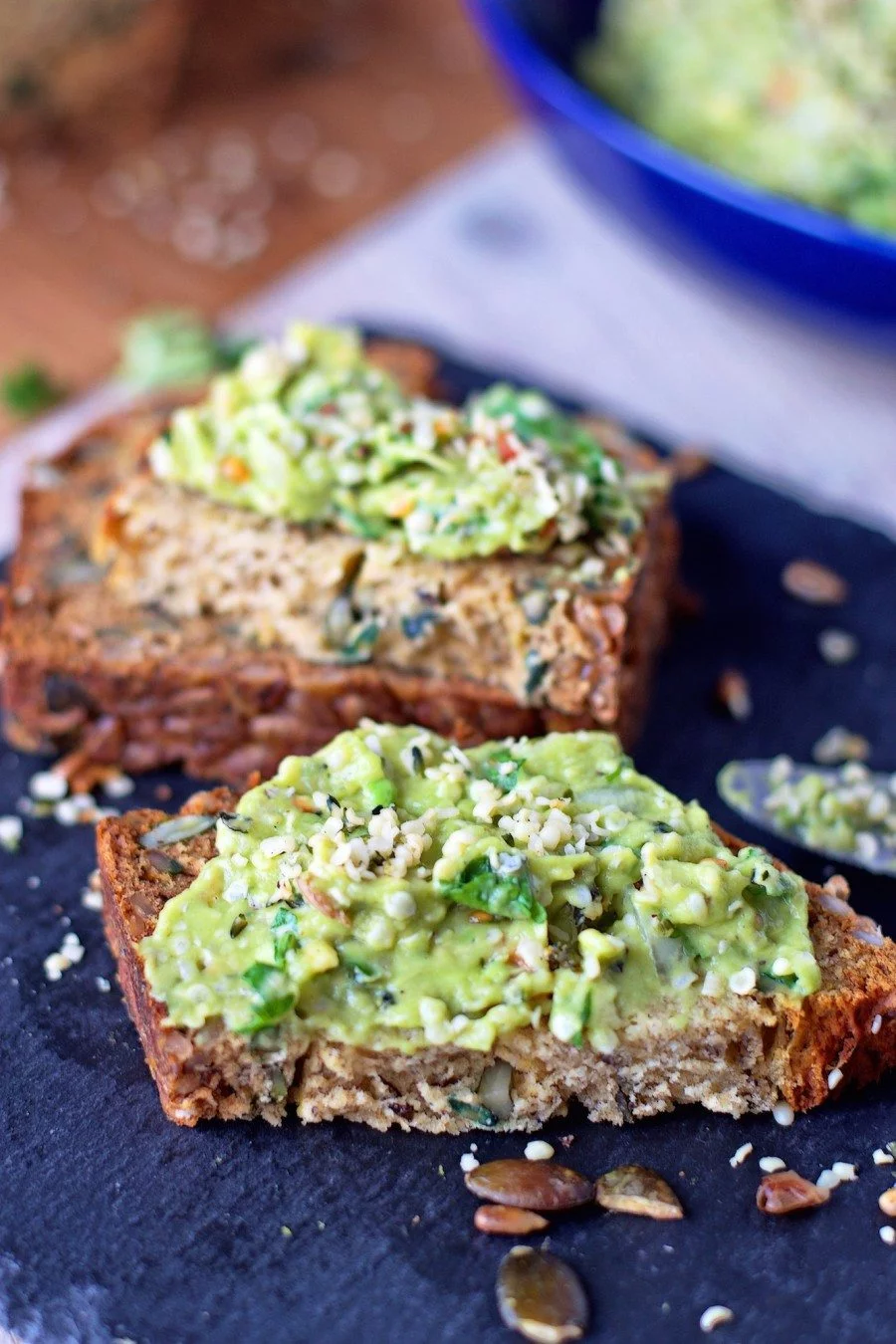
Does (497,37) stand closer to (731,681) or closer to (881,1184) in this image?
(731,681)

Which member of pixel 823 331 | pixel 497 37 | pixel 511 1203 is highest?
pixel 497 37

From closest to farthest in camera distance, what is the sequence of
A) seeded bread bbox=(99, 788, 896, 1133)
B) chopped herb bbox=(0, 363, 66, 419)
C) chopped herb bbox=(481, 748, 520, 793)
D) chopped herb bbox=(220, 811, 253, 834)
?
seeded bread bbox=(99, 788, 896, 1133)
chopped herb bbox=(220, 811, 253, 834)
chopped herb bbox=(481, 748, 520, 793)
chopped herb bbox=(0, 363, 66, 419)

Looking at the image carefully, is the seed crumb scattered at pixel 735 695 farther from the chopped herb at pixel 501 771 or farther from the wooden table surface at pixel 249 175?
the wooden table surface at pixel 249 175

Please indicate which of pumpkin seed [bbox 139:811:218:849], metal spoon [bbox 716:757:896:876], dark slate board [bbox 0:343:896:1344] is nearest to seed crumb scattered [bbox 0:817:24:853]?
dark slate board [bbox 0:343:896:1344]

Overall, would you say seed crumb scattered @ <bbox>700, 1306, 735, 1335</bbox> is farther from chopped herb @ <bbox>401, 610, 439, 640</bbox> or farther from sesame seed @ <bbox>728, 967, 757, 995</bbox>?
chopped herb @ <bbox>401, 610, 439, 640</bbox>

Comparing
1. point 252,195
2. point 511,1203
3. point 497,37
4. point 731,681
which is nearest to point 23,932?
point 511,1203

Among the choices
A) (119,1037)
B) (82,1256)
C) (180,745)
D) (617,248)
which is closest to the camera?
(82,1256)

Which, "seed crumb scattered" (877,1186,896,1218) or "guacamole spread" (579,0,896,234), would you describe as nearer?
"seed crumb scattered" (877,1186,896,1218)
